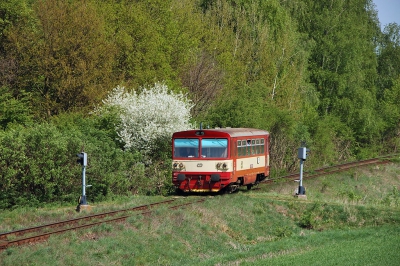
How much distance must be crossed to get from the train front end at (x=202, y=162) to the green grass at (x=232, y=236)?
1076mm

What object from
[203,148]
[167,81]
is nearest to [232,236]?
[203,148]

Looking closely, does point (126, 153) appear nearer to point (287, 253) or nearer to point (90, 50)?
point (90, 50)

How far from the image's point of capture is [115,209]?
23.9 m

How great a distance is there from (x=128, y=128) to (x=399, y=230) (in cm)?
1588

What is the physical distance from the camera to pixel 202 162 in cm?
2859

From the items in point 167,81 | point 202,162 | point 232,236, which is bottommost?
point 232,236

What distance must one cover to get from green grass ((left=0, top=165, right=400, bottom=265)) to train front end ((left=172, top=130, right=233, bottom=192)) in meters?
1.08

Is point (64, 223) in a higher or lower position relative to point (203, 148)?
lower

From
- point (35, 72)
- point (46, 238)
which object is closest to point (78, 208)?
point (46, 238)

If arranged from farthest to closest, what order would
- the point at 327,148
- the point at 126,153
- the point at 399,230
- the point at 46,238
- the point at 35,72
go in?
1. the point at 327,148
2. the point at 35,72
3. the point at 126,153
4. the point at 399,230
5. the point at 46,238

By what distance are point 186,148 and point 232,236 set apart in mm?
6395

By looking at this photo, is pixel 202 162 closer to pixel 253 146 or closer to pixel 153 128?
pixel 253 146

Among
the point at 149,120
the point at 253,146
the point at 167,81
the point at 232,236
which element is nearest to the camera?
the point at 232,236

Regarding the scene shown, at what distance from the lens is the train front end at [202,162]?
93.2 ft
